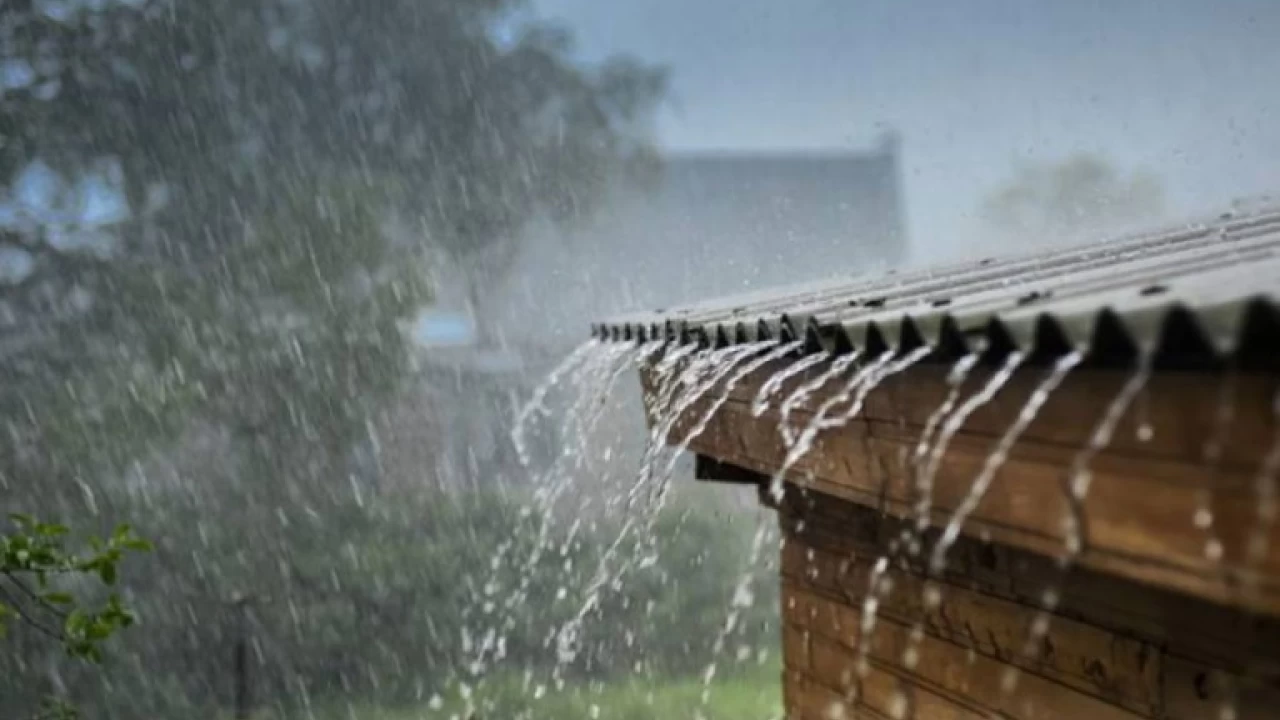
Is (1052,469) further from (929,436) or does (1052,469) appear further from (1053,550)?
(929,436)

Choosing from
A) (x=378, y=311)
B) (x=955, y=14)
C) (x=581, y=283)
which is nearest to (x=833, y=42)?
(x=955, y=14)

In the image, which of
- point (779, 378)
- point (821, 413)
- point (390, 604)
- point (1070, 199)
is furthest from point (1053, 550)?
point (1070, 199)

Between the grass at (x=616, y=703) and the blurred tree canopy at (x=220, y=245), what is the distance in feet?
2.76

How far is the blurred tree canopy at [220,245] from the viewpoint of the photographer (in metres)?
7.98

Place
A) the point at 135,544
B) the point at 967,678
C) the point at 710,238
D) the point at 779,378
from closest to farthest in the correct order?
the point at 779,378 → the point at 967,678 → the point at 135,544 → the point at 710,238

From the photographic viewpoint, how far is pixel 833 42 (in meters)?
14.6

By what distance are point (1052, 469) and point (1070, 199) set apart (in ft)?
40.1

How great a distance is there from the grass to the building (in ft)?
19.9

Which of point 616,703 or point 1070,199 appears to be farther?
point 1070,199

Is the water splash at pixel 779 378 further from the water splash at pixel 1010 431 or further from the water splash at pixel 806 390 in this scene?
the water splash at pixel 1010 431

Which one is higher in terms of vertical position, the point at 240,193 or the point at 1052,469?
the point at 240,193

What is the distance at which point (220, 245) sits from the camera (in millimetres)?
8555

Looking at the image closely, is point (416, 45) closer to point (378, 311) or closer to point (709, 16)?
point (378, 311)

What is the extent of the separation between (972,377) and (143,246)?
7754 mm
